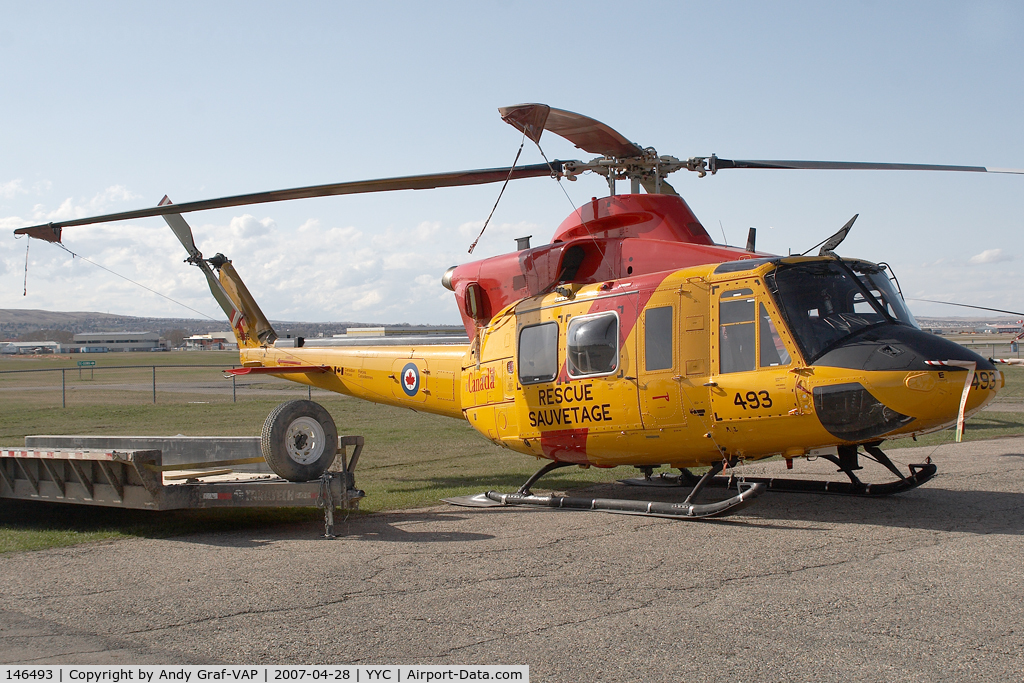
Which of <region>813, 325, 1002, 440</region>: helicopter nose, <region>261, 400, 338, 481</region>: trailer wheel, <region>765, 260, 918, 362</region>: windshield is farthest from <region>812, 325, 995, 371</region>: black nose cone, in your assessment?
<region>261, 400, 338, 481</region>: trailer wheel

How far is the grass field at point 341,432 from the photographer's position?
926cm

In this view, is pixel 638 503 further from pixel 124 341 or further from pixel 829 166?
pixel 124 341

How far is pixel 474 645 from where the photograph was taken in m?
5.11

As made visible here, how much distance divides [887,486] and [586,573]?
4.86 m

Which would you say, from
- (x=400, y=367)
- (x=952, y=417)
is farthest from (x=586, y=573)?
(x=400, y=367)

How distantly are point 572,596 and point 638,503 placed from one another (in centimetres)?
336

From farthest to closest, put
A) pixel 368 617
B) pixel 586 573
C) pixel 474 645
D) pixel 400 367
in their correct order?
pixel 400 367
pixel 586 573
pixel 368 617
pixel 474 645

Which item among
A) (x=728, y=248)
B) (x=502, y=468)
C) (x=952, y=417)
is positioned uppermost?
(x=728, y=248)

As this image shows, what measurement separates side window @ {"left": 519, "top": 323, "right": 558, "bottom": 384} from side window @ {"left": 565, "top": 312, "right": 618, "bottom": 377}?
0.72 feet

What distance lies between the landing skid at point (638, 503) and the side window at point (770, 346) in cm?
148

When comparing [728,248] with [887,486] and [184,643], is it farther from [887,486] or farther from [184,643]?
[184,643]

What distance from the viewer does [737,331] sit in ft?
28.0

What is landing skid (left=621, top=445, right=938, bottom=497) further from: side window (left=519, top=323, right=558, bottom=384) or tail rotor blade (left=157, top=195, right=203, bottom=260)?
tail rotor blade (left=157, top=195, right=203, bottom=260)

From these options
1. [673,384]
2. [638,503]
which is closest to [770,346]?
[673,384]
